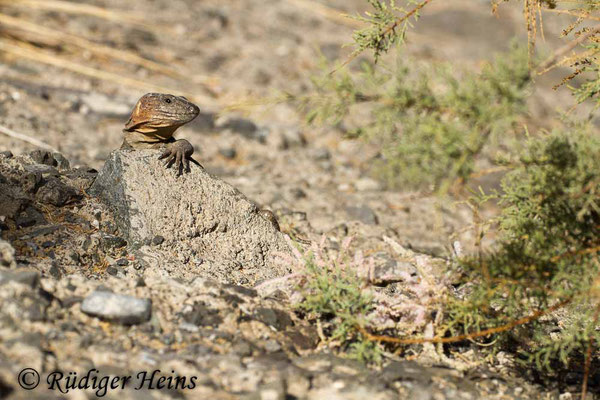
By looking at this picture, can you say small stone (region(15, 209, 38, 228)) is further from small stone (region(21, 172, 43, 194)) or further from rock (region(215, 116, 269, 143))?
rock (region(215, 116, 269, 143))

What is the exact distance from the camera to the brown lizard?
164 inches

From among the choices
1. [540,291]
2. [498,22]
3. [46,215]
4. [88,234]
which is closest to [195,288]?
[88,234]

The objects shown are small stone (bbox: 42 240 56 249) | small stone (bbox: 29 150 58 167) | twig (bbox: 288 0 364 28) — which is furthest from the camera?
twig (bbox: 288 0 364 28)

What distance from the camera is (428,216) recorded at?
21.9 feet

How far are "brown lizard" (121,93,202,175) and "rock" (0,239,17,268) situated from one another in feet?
3.69

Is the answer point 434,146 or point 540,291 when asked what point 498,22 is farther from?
point 540,291

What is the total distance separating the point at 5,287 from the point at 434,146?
3.72 meters

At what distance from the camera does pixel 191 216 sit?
4098mm

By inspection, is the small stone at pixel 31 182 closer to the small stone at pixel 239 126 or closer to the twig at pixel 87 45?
the small stone at pixel 239 126

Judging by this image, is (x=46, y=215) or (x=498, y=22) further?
(x=498, y=22)

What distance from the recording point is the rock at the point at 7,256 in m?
3.25

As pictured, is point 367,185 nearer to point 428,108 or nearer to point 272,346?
point 428,108

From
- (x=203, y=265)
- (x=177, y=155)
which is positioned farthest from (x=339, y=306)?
(x=177, y=155)

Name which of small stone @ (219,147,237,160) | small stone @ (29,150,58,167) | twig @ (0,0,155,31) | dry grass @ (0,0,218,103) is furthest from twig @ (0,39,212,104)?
small stone @ (29,150,58,167)
